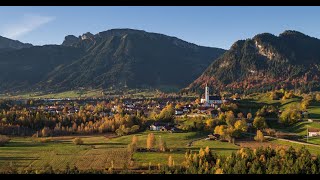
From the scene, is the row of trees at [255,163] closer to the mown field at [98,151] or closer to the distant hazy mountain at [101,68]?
the mown field at [98,151]

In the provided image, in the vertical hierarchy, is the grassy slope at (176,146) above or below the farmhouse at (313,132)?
below

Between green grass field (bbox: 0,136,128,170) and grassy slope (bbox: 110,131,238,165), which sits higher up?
grassy slope (bbox: 110,131,238,165)

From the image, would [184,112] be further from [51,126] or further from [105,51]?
[105,51]

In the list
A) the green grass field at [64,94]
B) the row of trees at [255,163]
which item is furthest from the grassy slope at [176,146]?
the green grass field at [64,94]

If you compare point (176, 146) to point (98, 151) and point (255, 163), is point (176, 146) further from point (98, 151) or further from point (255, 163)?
point (255, 163)

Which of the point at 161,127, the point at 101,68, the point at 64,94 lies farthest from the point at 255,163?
the point at 101,68

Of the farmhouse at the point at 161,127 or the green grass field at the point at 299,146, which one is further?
the farmhouse at the point at 161,127

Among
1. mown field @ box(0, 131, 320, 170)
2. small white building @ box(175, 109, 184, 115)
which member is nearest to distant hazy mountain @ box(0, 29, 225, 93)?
small white building @ box(175, 109, 184, 115)

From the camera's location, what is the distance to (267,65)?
12781cm

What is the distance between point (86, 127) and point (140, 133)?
7818mm

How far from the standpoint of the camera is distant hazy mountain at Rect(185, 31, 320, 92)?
371ft

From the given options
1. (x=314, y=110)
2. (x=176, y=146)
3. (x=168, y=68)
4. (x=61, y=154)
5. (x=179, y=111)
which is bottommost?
(x=61, y=154)

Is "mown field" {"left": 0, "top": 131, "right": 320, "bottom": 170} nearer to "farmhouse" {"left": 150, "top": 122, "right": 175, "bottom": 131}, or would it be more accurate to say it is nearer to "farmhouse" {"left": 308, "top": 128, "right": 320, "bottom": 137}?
"farmhouse" {"left": 150, "top": 122, "right": 175, "bottom": 131}

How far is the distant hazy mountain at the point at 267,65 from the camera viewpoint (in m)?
113
